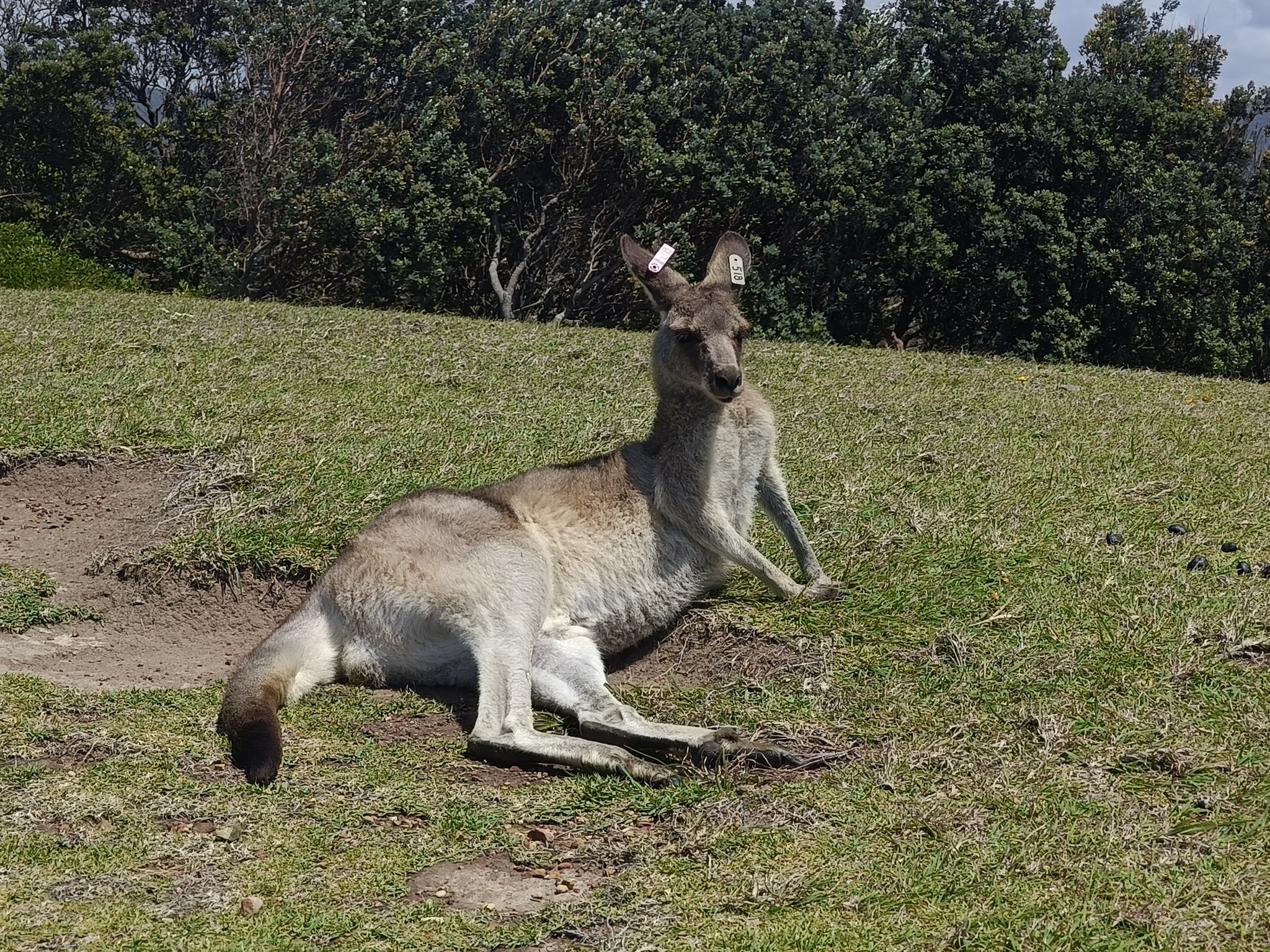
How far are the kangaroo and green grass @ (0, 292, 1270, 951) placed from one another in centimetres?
14

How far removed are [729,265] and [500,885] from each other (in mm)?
2975

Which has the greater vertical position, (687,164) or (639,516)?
(687,164)

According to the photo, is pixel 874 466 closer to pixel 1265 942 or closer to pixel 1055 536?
pixel 1055 536

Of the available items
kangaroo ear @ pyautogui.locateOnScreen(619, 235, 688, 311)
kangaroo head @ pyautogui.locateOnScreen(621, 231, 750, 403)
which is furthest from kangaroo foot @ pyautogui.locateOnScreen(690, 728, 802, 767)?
kangaroo ear @ pyautogui.locateOnScreen(619, 235, 688, 311)

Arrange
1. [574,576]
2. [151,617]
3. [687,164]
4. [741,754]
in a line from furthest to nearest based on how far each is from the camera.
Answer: [687,164]
[151,617]
[574,576]
[741,754]

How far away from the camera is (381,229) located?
14219 mm

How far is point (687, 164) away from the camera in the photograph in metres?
14.3

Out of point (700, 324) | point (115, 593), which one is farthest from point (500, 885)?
point (115, 593)

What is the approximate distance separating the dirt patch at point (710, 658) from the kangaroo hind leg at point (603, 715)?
0.77 feet

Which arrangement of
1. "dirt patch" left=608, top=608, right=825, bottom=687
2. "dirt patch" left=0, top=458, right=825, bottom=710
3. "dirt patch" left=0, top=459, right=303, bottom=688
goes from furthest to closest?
"dirt patch" left=0, top=459, right=303, bottom=688 < "dirt patch" left=0, top=458, right=825, bottom=710 < "dirt patch" left=608, top=608, right=825, bottom=687

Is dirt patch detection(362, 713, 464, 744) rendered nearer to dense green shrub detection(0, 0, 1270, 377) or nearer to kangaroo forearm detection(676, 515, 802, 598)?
kangaroo forearm detection(676, 515, 802, 598)

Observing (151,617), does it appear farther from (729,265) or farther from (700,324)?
(729,265)

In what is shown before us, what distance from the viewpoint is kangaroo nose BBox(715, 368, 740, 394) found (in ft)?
15.7

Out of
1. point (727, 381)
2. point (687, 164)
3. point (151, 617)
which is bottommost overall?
point (151, 617)
